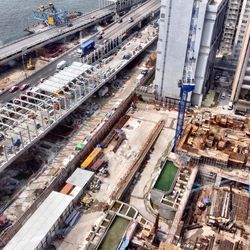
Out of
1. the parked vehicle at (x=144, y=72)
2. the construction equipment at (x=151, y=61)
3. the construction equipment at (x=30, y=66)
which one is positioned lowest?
the construction equipment at (x=30, y=66)

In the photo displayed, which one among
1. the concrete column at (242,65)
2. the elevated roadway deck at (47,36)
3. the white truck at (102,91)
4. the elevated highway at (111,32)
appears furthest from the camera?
the elevated roadway deck at (47,36)

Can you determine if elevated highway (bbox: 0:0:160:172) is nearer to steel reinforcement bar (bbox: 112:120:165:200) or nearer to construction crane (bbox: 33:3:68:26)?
steel reinforcement bar (bbox: 112:120:165:200)

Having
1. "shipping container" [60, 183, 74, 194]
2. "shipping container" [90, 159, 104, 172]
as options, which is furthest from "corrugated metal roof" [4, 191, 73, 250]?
"shipping container" [90, 159, 104, 172]

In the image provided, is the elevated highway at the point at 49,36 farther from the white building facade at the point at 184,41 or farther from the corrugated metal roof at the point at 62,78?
the white building facade at the point at 184,41

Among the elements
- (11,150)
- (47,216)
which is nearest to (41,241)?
(47,216)

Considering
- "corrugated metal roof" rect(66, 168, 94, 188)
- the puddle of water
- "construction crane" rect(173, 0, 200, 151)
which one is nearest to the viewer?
the puddle of water

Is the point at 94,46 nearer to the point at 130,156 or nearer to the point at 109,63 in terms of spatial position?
the point at 109,63

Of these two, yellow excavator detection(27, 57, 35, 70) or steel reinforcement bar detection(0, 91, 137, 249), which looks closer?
steel reinforcement bar detection(0, 91, 137, 249)

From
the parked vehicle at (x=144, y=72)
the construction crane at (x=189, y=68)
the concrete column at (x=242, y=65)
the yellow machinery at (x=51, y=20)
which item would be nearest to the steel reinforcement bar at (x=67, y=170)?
the parked vehicle at (x=144, y=72)
